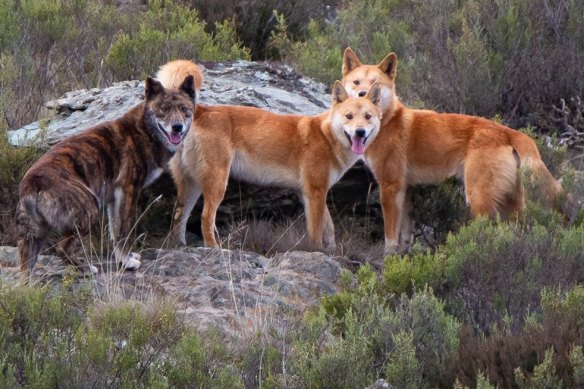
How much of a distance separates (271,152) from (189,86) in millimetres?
1124

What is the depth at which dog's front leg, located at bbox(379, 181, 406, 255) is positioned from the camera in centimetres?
954

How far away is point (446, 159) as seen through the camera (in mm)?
9477

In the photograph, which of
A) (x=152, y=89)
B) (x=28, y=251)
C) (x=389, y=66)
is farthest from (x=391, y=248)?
(x=28, y=251)

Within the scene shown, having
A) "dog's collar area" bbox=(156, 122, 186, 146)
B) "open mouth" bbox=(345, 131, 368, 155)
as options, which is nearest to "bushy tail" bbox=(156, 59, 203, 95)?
"dog's collar area" bbox=(156, 122, 186, 146)

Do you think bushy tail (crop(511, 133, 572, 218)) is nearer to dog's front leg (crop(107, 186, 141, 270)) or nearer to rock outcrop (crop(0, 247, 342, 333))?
rock outcrop (crop(0, 247, 342, 333))

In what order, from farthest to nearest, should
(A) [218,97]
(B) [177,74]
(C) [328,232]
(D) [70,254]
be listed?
(A) [218,97] < (C) [328,232] < (B) [177,74] < (D) [70,254]

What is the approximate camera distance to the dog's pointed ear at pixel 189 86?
27.7 ft

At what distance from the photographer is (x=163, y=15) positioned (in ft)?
48.0

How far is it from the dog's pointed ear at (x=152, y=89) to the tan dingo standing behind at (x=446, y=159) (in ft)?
7.16

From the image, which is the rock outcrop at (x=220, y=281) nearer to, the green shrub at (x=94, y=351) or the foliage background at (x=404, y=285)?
the foliage background at (x=404, y=285)

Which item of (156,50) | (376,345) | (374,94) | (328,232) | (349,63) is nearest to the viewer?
(376,345)

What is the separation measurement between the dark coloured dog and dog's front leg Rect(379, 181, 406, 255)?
1.96 metres

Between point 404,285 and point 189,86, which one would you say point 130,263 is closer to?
point 189,86

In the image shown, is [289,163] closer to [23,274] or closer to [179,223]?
[179,223]
